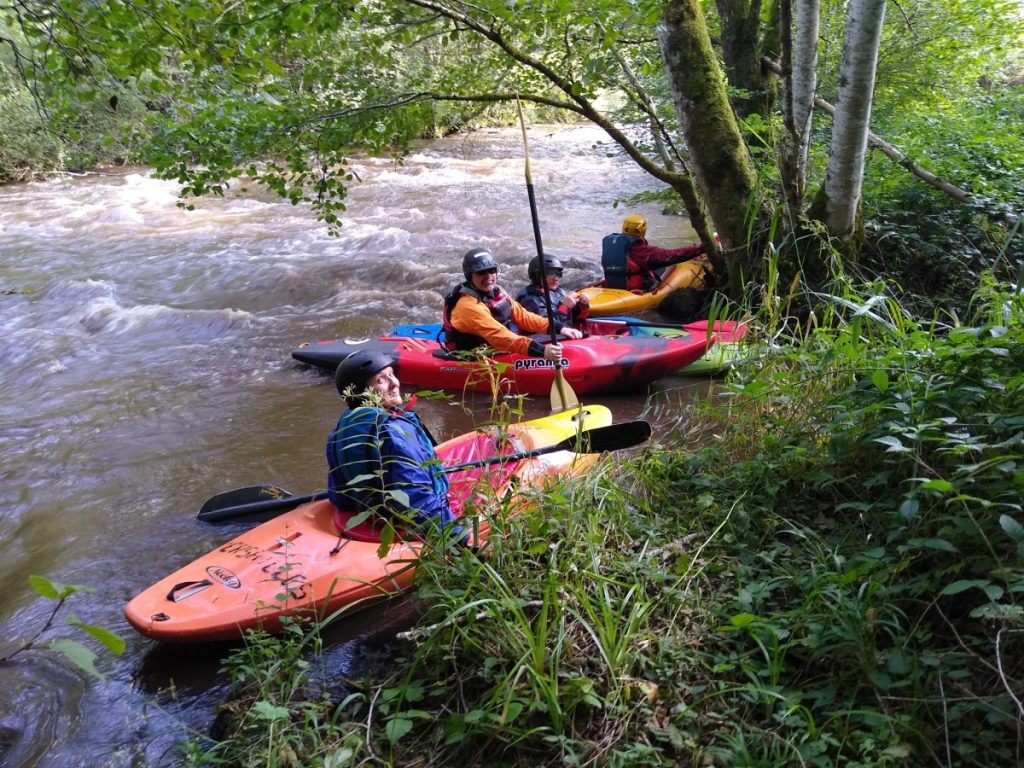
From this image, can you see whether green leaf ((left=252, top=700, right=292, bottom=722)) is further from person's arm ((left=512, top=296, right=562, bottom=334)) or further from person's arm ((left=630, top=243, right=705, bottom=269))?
person's arm ((left=630, top=243, right=705, bottom=269))

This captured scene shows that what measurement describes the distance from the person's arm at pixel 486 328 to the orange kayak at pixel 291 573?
207 centimetres

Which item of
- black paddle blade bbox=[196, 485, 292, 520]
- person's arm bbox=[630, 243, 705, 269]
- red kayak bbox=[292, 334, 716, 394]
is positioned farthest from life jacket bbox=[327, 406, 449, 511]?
person's arm bbox=[630, 243, 705, 269]

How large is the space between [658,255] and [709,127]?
1.88 m

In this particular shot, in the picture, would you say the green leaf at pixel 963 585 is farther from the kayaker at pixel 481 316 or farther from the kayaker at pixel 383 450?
the kayaker at pixel 481 316

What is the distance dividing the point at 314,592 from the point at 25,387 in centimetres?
521

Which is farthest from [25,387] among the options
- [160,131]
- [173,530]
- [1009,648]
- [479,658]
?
[1009,648]

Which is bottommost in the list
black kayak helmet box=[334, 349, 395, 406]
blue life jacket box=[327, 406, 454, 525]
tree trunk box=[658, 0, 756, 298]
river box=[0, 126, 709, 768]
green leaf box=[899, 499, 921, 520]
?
river box=[0, 126, 709, 768]

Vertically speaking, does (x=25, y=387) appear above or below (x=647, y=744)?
below

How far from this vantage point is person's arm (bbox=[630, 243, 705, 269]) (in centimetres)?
708

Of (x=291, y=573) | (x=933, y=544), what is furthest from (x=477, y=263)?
(x=933, y=544)

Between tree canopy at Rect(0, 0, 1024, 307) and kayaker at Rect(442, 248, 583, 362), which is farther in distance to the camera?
kayaker at Rect(442, 248, 583, 362)

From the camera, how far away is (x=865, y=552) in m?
2.08

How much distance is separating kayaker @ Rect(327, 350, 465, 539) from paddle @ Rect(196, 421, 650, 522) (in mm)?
656

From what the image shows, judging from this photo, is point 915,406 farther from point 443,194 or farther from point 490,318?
point 443,194
